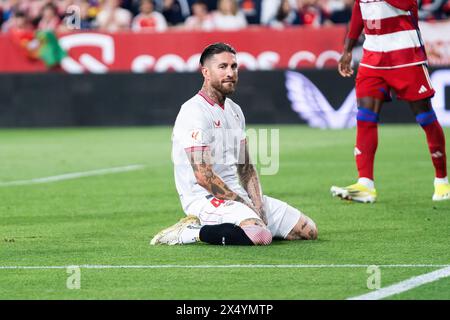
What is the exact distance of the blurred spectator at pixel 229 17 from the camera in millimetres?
22844

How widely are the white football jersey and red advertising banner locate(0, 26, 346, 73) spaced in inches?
536

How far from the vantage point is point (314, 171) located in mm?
14586

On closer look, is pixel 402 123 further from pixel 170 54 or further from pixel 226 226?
pixel 226 226

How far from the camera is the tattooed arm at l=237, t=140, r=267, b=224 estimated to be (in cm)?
873

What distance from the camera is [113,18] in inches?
947

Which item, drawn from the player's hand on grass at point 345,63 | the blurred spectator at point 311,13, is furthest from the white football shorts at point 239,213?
the blurred spectator at point 311,13

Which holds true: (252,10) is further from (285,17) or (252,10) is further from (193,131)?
(193,131)

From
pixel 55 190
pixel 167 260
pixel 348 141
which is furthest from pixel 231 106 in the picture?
pixel 348 141

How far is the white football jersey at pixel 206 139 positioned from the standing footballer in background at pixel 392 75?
9.40 feet

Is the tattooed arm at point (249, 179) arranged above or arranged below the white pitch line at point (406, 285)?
above

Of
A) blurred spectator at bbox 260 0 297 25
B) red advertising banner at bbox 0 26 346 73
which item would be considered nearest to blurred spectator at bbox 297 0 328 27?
blurred spectator at bbox 260 0 297 25

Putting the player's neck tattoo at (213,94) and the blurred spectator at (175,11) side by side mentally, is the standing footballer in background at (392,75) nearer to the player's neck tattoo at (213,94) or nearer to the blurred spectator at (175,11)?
the player's neck tattoo at (213,94)

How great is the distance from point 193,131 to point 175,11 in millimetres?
15919
